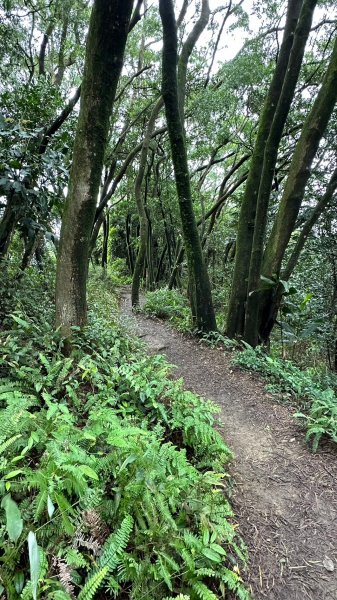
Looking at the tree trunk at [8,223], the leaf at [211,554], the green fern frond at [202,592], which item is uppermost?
the tree trunk at [8,223]

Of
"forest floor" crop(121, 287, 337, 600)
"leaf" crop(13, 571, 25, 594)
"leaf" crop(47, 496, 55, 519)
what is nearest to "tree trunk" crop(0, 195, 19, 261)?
"forest floor" crop(121, 287, 337, 600)

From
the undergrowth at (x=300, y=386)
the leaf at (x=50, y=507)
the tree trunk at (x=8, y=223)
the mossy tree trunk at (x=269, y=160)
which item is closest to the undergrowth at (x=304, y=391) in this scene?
the undergrowth at (x=300, y=386)

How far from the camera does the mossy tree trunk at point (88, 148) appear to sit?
10.2 ft

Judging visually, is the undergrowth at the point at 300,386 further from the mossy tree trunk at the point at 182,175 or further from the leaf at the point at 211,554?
the leaf at the point at 211,554

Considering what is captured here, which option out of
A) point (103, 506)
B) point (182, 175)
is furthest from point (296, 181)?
point (103, 506)

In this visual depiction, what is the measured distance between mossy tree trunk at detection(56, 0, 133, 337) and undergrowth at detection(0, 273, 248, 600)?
40.2 inches

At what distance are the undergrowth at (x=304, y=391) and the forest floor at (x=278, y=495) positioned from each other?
0.17m

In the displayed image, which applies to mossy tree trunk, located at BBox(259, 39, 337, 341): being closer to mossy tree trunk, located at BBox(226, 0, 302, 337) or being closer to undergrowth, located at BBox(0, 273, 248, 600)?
mossy tree trunk, located at BBox(226, 0, 302, 337)

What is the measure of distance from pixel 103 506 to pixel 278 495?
1719 mm

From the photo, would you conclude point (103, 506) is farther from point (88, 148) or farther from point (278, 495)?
point (88, 148)

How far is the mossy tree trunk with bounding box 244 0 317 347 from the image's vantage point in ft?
16.3

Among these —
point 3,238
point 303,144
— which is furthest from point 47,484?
point 303,144

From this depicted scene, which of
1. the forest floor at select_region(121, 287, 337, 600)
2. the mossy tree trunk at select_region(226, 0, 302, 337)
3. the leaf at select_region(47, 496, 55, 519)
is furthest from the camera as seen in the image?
the mossy tree trunk at select_region(226, 0, 302, 337)

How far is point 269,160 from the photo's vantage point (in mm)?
5516
